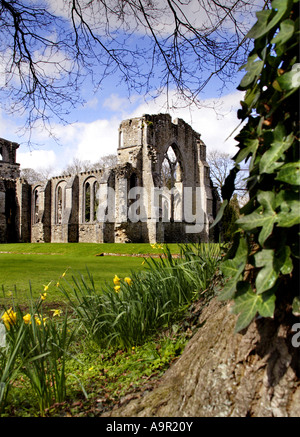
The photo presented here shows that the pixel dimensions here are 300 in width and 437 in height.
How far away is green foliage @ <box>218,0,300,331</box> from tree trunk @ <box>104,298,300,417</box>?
188mm

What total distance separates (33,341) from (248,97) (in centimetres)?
186

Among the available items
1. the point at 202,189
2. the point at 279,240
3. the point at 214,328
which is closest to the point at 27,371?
the point at 214,328

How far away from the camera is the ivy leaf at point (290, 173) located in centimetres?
104

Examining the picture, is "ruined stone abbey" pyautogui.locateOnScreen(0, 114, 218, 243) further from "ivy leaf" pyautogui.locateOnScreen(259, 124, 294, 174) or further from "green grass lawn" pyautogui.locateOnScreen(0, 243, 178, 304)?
"ivy leaf" pyautogui.locateOnScreen(259, 124, 294, 174)

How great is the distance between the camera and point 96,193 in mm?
26547

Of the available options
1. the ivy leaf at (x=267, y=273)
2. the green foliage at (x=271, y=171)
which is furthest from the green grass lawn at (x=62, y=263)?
the ivy leaf at (x=267, y=273)

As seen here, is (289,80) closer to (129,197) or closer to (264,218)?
(264,218)

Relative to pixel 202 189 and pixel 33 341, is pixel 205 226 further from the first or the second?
pixel 33 341

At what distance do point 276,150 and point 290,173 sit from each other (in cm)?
11

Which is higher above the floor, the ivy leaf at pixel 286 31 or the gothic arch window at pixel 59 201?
the gothic arch window at pixel 59 201

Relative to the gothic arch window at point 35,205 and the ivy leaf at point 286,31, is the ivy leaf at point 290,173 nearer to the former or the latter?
the ivy leaf at point 286,31

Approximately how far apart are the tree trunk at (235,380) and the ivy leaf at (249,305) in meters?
0.29

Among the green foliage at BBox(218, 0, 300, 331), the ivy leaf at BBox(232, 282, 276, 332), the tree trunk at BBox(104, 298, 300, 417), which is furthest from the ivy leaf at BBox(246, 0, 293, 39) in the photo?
the tree trunk at BBox(104, 298, 300, 417)

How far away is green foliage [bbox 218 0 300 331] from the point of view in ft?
3.49
